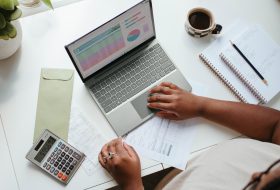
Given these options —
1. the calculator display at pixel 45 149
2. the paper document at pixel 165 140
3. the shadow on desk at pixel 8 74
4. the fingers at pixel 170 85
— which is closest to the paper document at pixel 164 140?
the paper document at pixel 165 140

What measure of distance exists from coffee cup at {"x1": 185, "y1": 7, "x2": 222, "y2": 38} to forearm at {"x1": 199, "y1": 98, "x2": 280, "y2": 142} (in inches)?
9.3

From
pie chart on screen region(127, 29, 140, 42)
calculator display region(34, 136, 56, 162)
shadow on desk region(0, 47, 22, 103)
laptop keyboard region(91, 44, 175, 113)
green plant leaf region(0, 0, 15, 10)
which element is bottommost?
calculator display region(34, 136, 56, 162)

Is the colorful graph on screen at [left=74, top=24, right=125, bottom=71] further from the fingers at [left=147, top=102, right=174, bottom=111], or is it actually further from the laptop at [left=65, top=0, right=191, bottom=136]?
the fingers at [left=147, top=102, right=174, bottom=111]

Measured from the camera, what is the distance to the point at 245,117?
41.0 inches

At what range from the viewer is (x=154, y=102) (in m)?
1.06

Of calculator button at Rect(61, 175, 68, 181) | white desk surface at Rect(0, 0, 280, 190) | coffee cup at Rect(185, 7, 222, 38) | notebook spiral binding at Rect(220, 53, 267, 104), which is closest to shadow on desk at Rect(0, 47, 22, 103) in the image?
white desk surface at Rect(0, 0, 280, 190)

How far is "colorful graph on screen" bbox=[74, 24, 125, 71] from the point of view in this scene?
0.95 m

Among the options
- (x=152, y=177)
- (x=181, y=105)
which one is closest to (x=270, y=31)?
(x=181, y=105)

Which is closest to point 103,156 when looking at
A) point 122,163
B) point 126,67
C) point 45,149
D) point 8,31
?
point 122,163

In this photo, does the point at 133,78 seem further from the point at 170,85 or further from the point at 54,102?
the point at 54,102

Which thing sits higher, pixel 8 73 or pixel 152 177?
pixel 8 73

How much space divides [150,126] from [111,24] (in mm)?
319

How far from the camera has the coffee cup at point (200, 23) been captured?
1.13 metres

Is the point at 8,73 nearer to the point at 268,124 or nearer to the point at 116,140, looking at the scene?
the point at 116,140
